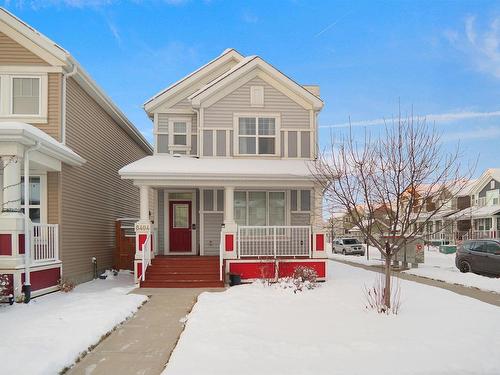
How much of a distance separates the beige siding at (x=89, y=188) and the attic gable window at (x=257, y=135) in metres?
5.06

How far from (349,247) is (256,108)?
77.0 ft

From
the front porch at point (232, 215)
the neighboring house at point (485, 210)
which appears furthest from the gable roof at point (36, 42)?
the neighboring house at point (485, 210)

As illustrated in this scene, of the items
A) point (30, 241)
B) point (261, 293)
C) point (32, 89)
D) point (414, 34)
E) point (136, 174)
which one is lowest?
point (261, 293)

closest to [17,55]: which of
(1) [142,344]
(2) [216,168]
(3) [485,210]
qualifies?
(2) [216,168]

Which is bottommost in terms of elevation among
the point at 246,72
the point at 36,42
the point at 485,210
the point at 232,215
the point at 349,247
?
the point at 349,247

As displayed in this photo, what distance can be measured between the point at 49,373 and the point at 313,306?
5653 mm

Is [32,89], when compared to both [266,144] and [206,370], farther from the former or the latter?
[206,370]

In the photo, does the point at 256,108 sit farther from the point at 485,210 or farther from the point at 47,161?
the point at 485,210

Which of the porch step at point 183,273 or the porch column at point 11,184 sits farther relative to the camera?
the porch step at point 183,273

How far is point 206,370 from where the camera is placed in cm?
528

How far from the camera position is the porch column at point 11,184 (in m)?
9.96

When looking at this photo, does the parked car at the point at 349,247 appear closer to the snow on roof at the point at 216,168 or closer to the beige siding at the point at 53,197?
the snow on roof at the point at 216,168

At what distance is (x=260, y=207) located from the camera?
50.3 ft

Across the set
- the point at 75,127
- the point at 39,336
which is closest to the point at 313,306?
the point at 39,336
